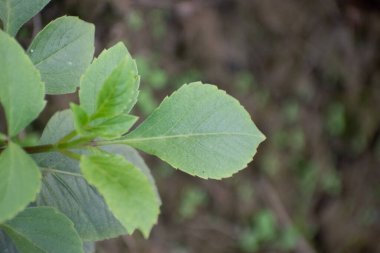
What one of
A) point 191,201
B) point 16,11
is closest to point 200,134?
point 16,11

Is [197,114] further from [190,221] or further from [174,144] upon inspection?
[190,221]

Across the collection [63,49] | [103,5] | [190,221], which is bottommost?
[190,221]

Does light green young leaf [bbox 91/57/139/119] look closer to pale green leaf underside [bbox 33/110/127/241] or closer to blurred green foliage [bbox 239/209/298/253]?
pale green leaf underside [bbox 33/110/127/241]

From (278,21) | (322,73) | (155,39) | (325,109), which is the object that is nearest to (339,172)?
(325,109)

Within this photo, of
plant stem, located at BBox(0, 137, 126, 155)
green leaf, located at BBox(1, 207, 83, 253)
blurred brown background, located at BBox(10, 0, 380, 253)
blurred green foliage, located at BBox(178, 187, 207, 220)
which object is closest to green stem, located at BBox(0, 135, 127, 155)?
plant stem, located at BBox(0, 137, 126, 155)

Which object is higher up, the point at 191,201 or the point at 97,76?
the point at 97,76

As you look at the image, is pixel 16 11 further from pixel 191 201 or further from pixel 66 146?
pixel 191 201

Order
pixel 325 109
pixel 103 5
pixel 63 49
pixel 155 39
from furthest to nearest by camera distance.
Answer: pixel 325 109 → pixel 155 39 → pixel 103 5 → pixel 63 49
